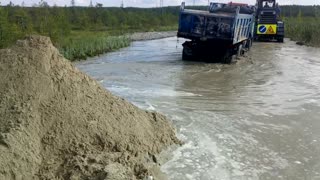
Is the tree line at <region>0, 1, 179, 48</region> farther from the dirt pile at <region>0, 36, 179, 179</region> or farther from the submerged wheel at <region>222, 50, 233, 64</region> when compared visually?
the dirt pile at <region>0, 36, 179, 179</region>

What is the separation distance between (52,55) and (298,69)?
1308 centimetres

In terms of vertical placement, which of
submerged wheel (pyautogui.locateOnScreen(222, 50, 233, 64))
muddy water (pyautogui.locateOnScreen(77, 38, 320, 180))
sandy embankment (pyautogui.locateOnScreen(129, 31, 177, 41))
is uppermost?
submerged wheel (pyautogui.locateOnScreen(222, 50, 233, 64))

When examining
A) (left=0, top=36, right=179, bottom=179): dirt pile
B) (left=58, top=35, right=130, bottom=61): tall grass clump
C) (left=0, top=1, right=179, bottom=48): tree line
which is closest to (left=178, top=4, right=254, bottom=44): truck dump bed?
(left=58, top=35, right=130, bottom=61): tall grass clump

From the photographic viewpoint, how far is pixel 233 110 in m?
9.83

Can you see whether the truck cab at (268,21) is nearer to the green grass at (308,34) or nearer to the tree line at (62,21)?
the green grass at (308,34)

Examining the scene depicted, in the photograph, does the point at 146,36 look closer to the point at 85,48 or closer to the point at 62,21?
the point at 62,21

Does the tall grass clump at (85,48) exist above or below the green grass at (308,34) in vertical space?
below

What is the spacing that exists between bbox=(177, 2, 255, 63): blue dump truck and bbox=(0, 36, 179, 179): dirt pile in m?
10.4

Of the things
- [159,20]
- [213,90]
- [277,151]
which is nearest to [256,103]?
[213,90]

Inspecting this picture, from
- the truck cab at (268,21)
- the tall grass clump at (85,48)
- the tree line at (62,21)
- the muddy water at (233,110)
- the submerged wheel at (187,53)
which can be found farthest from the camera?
the truck cab at (268,21)

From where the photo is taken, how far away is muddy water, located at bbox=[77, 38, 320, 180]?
6.31m

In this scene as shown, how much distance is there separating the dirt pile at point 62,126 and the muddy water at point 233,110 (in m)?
0.69

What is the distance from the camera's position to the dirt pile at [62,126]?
515cm

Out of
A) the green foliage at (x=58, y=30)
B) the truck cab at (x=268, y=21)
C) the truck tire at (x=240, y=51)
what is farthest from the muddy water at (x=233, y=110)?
the truck cab at (x=268, y=21)
